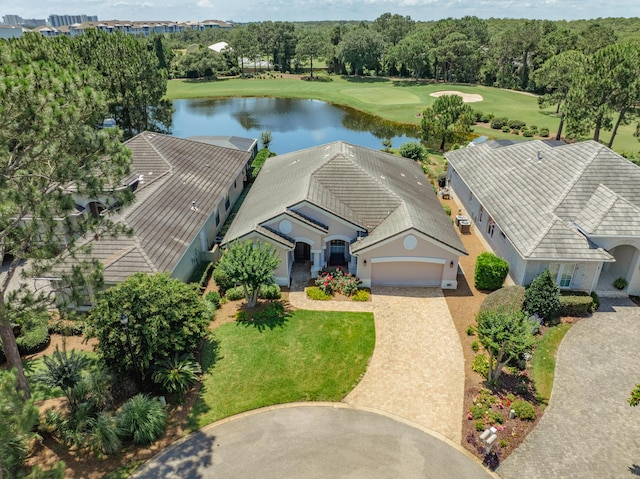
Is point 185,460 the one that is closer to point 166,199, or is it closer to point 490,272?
point 166,199

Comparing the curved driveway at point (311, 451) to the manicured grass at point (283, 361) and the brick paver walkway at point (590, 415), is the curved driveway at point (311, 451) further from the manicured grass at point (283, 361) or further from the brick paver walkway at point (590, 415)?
the brick paver walkway at point (590, 415)

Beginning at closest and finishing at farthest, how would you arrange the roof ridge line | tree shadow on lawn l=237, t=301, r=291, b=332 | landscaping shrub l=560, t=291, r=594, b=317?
tree shadow on lawn l=237, t=301, r=291, b=332 < landscaping shrub l=560, t=291, r=594, b=317 < the roof ridge line

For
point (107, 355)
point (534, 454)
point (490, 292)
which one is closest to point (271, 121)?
point (490, 292)

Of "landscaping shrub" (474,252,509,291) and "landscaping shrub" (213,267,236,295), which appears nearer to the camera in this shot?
"landscaping shrub" (474,252,509,291)

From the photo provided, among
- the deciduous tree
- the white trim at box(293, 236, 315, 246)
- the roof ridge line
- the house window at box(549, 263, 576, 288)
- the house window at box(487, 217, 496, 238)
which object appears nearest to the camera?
the deciduous tree

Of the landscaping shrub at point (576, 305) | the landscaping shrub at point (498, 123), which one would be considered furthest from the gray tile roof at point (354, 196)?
the landscaping shrub at point (498, 123)

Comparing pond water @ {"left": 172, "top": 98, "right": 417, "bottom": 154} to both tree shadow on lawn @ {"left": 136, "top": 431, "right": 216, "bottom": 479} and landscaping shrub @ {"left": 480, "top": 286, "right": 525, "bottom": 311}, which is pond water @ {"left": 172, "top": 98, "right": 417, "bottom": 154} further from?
tree shadow on lawn @ {"left": 136, "top": 431, "right": 216, "bottom": 479}

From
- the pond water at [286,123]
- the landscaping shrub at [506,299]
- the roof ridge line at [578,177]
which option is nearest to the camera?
the landscaping shrub at [506,299]

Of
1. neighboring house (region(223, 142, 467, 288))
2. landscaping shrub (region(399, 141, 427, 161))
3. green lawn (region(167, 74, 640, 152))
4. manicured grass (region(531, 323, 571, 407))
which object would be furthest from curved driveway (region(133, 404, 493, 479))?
green lawn (region(167, 74, 640, 152))
